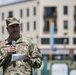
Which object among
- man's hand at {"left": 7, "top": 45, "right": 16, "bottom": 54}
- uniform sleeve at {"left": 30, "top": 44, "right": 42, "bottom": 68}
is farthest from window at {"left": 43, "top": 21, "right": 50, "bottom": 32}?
man's hand at {"left": 7, "top": 45, "right": 16, "bottom": 54}

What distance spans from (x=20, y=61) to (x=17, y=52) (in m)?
0.11

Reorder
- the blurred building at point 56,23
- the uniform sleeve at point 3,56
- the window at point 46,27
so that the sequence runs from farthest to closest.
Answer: the window at point 46,27 → the blurred building at point 56,23 → the uniform sleeve at point 3,56

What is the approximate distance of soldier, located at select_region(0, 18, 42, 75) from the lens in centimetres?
570

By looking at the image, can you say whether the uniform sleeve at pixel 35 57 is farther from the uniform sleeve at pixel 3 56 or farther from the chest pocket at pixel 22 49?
the uniform sleeve at pixel 3 56

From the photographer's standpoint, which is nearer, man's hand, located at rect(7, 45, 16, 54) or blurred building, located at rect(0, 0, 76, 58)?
man's hand, located at rect(7, 45, 16, 54)

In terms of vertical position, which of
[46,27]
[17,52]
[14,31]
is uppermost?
[46,27]

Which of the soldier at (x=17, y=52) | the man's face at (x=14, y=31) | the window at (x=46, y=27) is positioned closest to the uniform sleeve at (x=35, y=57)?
the soldier at (x=17, y=52)

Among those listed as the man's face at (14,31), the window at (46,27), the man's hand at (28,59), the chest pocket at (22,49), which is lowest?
the man's hand at (28,59)

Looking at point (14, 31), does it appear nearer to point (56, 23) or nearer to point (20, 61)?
point (20, 61)

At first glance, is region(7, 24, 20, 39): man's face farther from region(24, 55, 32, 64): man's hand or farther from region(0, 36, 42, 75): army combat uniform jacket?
region(24, 55, 32, 64): man's hand

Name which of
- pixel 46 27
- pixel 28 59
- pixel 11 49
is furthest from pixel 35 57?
pixel 46 27

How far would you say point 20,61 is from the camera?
575cm

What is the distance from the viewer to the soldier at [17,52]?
18.7ft

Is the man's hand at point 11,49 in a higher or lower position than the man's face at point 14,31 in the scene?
lower
